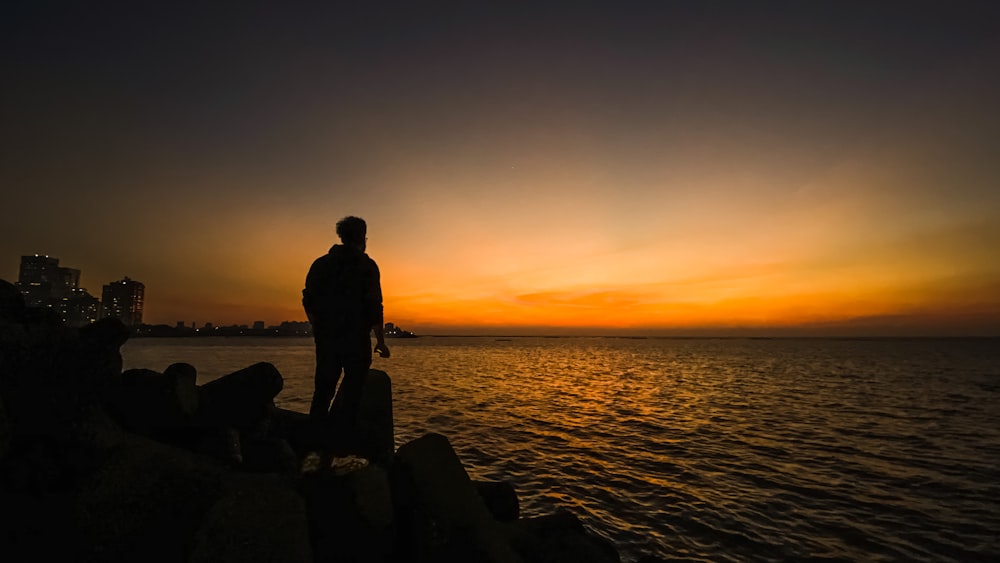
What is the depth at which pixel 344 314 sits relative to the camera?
537 centimetres

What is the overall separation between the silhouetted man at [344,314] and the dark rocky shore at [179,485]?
0.66m

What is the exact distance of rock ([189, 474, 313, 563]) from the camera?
3391 mm

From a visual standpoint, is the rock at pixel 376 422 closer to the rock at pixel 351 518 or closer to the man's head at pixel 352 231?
the rock at pixel 351 518

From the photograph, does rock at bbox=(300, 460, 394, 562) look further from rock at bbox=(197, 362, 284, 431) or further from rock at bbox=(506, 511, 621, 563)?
rock at bbox=(197, 362, 284, 431)

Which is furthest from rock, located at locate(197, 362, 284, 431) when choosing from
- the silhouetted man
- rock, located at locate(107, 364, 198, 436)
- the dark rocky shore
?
the silhouetted man

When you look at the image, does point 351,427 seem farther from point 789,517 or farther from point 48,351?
point 789,517

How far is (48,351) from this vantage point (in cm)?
419

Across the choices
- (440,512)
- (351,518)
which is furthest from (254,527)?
(440,512)

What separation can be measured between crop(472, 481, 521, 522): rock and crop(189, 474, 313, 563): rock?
11.2ft

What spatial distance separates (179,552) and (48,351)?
2347mm

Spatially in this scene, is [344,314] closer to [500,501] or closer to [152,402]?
[152,402]

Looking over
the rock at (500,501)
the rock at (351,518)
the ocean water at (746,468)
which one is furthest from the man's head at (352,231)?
the ocean water at (746,468)

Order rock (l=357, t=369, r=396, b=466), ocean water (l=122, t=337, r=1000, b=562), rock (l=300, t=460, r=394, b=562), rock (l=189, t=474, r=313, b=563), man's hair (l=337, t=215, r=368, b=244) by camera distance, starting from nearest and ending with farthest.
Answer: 1. rock (l=189, t=474, r=313, b=563)
2. rock (l=300, t=460, r=394, b=562)
3. man's hair (l=337, t=215, r=368, b=244)
4. rock (l=357, t=369, r=396, b=466)
5. ocean water (l=122, t=337, r=1000, b=562)

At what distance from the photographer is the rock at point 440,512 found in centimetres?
430
